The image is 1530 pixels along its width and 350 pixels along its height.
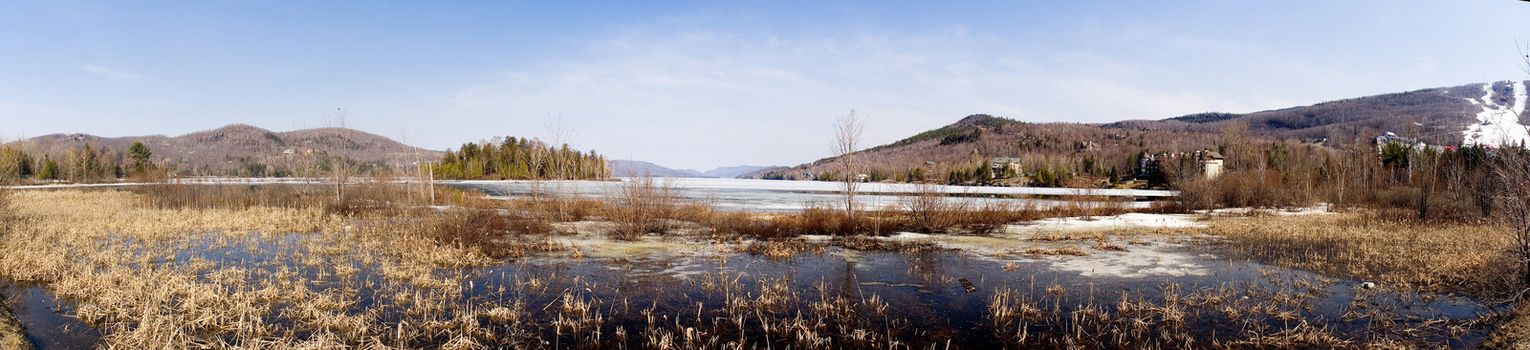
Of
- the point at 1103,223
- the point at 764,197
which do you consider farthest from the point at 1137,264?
the point at 764,197

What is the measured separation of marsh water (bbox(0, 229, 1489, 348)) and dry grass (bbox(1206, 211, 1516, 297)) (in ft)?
2.89

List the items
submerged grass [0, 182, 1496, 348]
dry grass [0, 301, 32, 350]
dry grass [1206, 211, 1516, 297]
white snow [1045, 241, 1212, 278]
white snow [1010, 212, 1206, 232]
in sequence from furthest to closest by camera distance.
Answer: white snow [1010, 212, 1206, 232] < white snow [1045, 241, 1212, 278] < dry grass [1206, 211, 1516, 297] < submerged grass [0, 182, 1496, 348] < dry grass [0, 301, 32, 350]

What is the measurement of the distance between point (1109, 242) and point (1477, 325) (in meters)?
9.47

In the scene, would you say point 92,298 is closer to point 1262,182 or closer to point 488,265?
point 488,265

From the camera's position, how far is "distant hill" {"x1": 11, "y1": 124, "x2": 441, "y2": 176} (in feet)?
103

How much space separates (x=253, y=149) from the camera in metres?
136

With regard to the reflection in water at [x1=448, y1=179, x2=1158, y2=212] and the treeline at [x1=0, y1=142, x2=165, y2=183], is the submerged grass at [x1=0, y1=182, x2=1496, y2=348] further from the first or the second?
the treeline at [x1=0, y1=142, x2=165, y2=183]

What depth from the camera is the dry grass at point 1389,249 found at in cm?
1040

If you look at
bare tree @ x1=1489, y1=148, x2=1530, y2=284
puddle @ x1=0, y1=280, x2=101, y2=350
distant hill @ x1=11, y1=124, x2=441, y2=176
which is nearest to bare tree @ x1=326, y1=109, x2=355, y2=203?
distant hill @ x1=11, y1=124, x2=441, y2=176

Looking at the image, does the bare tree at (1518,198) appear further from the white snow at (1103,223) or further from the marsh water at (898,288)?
the white snow at (1103,223)

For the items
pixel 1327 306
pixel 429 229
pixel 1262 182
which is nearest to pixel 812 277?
pixel 1327 306

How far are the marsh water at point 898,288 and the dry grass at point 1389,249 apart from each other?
882mm

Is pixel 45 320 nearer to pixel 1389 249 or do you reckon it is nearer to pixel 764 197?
pixel 1389 249

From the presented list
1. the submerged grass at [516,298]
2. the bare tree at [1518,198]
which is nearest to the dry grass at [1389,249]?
the submerged grass at [516,298]
